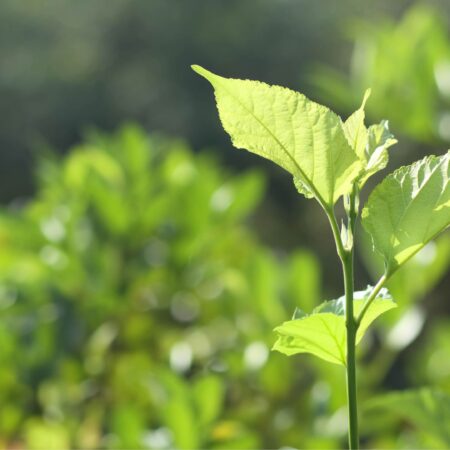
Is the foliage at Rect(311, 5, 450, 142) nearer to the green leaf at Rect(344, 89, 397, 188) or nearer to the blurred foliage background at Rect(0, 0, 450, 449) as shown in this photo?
the blurred foliage background at Rect(0, 0, 450, 449)

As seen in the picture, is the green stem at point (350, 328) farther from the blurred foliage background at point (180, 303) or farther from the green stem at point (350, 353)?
the blurred foliage background at point (180, 303)

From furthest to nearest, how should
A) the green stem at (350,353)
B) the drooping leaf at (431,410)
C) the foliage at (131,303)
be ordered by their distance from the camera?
1. the foliage at (131,303)
2. the drooping leaf at (431,410)
3. the green stem at (350,353)

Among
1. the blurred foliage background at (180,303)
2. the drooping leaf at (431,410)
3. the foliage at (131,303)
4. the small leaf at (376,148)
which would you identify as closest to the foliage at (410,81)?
the blurred foliage background at (180,303)

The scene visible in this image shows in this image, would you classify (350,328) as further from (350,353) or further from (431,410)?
(431,410)

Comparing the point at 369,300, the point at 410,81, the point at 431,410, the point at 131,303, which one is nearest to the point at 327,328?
the point at 369,300

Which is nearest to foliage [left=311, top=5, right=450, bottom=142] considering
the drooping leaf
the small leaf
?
the drooping leaf
